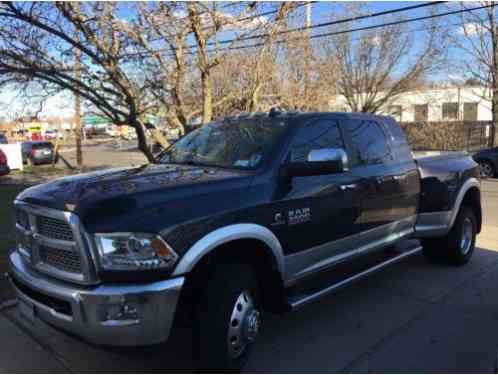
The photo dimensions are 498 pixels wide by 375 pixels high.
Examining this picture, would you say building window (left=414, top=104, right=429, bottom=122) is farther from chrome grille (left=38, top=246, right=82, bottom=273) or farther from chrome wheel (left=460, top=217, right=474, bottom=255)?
chrome grille (left=38, top=246, right=82, bottom=273)

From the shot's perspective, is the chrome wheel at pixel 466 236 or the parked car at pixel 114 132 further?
the parked car at pixel 114 132

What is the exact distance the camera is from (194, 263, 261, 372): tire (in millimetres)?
2965

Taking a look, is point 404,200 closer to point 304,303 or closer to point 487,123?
point 304,303

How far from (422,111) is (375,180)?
1193 inches

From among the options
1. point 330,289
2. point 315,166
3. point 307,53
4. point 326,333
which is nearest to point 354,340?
point 326,333

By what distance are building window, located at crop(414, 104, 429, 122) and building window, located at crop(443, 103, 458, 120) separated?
117 centimetres

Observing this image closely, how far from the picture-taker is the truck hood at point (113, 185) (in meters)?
2.81

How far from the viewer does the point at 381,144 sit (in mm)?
4848

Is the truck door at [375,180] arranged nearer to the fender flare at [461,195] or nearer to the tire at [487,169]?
the fender flare at [461,195]

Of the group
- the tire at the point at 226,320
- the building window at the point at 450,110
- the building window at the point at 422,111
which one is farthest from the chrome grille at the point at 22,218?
the building window at the point at 422,111

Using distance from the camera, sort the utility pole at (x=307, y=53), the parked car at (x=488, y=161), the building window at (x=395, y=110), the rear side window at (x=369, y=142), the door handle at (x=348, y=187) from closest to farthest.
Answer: the door handle at (x=348, y=187) → the rear side window at (x=369, y=142) → the utility pole at (x=307, y=53) → the parked car at (x=488, y=161) → the building window at (x=395, y=110)

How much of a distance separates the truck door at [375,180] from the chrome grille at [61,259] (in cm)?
254

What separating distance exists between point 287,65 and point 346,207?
11.0 meters

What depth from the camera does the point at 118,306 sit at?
2627 mm
